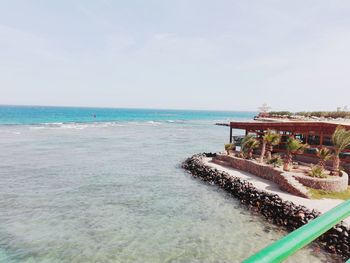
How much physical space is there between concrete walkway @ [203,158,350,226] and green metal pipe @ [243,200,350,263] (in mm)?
16259

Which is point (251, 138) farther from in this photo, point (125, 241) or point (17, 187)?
point (17, 187)

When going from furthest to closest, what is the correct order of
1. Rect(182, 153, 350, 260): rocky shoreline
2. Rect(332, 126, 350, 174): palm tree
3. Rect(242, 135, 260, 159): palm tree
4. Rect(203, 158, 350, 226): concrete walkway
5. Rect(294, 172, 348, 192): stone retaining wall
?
Rect(242, 135, 260, 159): palm tree → Rect(332, 126, 350, 174): palm tree → Rect(294, 172, 348, 192): stone retaining wall → Rect(203, 158, 350, 226): concrete walkway → Rect(182, 153, 350, 260): rocky shoreline

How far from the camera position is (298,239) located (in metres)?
1.26

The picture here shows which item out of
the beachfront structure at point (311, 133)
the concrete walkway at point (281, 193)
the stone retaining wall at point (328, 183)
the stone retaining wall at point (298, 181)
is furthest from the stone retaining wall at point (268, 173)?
the beachfront structure at point (311, 133)

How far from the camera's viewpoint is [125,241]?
1420cm

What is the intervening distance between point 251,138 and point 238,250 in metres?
16.2

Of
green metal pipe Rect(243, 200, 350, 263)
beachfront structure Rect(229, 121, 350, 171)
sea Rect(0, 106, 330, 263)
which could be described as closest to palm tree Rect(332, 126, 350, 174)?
beachfront structure Rect(229, 121, 350, 171)

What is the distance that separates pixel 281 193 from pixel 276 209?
8.96 ft

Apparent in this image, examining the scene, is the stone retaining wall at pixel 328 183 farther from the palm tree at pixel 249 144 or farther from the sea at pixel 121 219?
the palm tree at pixel 249 144

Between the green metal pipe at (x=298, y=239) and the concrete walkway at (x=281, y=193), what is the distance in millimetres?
16259

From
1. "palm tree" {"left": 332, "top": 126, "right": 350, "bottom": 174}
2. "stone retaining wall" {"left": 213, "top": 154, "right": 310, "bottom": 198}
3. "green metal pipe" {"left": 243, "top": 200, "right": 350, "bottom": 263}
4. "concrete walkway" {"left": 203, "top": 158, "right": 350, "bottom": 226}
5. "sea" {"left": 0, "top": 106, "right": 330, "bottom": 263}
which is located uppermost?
"green metal pipe" {"left": 243, "top": 200, "right": 350, "bottom": 263}

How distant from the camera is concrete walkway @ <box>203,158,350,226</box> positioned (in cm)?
1745

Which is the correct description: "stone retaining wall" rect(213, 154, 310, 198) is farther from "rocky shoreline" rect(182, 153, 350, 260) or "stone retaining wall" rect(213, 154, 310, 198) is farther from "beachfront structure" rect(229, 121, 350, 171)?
"beachfront structure" rect(229, 121, 350, 171)

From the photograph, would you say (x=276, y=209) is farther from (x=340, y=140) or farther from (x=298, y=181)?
(x=340, y=140)
